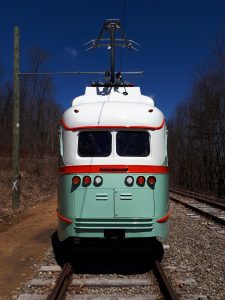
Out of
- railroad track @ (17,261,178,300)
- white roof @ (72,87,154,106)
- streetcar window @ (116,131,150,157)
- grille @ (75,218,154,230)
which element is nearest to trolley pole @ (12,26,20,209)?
white roof @ (72,87,154,106)

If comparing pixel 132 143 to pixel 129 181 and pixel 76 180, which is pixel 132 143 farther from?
pixel 76 180

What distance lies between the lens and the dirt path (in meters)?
7.11

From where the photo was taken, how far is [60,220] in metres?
7.64

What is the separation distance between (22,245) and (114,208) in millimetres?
3825

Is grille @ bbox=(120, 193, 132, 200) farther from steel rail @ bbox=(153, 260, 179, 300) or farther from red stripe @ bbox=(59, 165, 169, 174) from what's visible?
steel rail @ bbox=(153, 260, 179, 300)

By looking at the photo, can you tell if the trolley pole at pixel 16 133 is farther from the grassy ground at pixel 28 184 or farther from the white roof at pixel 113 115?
the white roof at pixel 113 115

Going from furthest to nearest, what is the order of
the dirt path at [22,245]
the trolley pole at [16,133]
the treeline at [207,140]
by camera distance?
the treeline at [207,140]
the trolley pole at [16,133]
the dirt path at [22,245]

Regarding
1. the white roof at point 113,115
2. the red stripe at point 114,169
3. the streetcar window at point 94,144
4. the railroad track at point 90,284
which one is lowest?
the railroad track at point 90,284

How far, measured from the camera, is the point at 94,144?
24.6ft

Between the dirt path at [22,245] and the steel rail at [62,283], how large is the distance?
2.13 feet

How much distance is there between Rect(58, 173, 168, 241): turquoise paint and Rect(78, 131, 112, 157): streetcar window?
462mm

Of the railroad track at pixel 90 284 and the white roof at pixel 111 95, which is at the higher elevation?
the white roof at pixel 111 95

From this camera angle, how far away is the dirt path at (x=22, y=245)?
7.11m

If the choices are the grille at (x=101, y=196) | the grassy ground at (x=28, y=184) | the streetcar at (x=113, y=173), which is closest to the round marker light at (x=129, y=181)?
the streetcar at (x=113, y=173)
